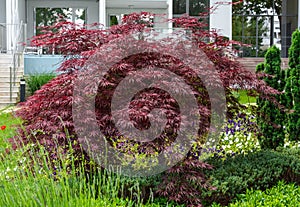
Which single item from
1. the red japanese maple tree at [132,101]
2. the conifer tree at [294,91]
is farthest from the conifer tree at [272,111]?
the red japanese maple tree at [132,101]

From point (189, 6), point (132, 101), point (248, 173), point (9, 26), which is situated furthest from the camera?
point (189, 6)

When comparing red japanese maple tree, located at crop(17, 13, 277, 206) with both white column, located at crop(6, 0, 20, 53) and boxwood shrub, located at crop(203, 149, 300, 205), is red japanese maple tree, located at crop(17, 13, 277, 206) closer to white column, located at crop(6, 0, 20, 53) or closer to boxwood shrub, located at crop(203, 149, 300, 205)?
boxwood shrub, located at crop(203, 149, 300, 205)

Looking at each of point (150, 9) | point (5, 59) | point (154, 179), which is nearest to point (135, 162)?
point (154, 179)

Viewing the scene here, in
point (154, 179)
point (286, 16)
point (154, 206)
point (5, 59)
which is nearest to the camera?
point (154, 206)

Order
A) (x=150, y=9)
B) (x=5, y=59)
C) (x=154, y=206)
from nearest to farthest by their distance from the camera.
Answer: (x=154, y=206)
(x=5, y=59)
(x=150, y=9)

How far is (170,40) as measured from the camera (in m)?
4.71

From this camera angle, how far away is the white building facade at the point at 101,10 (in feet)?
56.9

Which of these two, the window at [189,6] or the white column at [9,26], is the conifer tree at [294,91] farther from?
the window at [189,6]

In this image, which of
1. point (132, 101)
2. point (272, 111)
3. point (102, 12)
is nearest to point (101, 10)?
point (102, 12)

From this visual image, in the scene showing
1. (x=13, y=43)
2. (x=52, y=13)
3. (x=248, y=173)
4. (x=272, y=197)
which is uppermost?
(x=52, y=13)

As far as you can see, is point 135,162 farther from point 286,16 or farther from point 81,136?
point 286,16

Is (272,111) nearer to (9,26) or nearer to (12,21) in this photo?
(9,26)

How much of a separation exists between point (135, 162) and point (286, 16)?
852 inches

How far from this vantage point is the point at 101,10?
1770 centimetres
